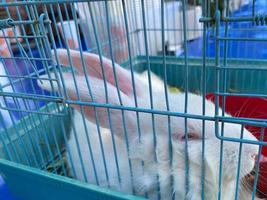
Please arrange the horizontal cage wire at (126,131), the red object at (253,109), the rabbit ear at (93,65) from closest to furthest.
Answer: the horizontal cage wire at (126,131), the rabbit ear at (93,65), the red object at (253,109)

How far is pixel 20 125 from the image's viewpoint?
34.3 inches

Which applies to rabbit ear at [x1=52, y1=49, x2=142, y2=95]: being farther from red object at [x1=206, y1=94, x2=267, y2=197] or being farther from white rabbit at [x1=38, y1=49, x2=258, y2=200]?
red object at [x1=206, y1=94, x2=267, y2=197]

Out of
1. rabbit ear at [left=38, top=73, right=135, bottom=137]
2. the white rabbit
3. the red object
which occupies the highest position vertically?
rabbit ear at [left=38, top=73, right=135, bottom=137]

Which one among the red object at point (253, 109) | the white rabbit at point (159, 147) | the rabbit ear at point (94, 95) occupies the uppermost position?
the rabbit ear at point (94, 95)

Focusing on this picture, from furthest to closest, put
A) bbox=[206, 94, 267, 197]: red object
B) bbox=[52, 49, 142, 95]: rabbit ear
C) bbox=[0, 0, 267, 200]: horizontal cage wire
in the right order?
bbox=[206, 94, 267, 197]: red object, bbox=[52, 49, 142, 95]: rabbit ear, bbox=[0, 0, 267, 200]: horizontal cage wire

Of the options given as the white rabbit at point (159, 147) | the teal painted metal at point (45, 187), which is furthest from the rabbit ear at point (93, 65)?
the teal painted metal at point (45, 187)

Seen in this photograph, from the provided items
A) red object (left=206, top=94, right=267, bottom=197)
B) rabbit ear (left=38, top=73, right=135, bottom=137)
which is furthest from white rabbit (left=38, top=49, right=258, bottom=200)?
red object (left=206, top=94, right=267, bottom=197)

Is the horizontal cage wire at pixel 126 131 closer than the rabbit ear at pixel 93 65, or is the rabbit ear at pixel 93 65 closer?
the horizontal cage wire at pixel 126 131

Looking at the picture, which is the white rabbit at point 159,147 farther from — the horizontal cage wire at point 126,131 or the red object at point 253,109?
the red object at point 253,109

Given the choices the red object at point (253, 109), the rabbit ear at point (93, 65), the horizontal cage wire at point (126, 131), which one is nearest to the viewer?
the horizontal cage wire at point (126, 131)

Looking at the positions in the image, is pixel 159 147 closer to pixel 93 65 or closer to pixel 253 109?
pixel 93 65

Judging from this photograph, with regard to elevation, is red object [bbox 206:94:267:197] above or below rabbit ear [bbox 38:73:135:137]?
below

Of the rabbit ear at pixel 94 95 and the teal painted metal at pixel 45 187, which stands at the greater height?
the rabbit ear at pixel 94 95

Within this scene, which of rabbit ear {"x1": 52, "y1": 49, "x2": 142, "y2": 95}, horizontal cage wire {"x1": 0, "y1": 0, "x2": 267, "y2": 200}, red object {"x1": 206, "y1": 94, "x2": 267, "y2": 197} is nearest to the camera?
horizontal cage wire {"x1": 0, "y1": 0, "x2": 267, "y2": 200}
